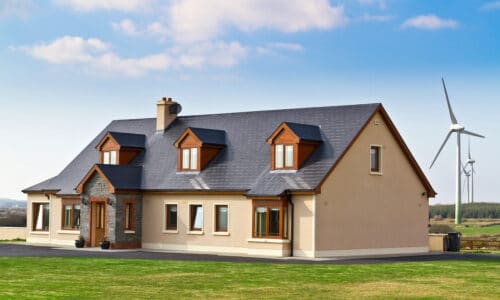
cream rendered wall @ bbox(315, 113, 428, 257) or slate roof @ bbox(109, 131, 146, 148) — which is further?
slate roof @ bbox(109, 131, 146, 148)

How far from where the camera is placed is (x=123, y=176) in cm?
4912

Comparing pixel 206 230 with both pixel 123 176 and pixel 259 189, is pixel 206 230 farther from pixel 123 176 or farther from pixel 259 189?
pixel 123 176

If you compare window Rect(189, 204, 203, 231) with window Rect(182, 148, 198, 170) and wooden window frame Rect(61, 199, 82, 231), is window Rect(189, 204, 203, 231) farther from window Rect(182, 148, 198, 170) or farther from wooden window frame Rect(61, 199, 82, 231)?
wooden window frame Rect(61, 199, 82, 231)

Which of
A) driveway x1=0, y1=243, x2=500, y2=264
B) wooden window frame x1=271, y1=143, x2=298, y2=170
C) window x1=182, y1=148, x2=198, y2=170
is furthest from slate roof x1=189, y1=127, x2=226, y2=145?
driveway x1=0, y1=243, x2=500, y2=264

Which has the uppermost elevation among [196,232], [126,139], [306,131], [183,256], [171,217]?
[126,139]

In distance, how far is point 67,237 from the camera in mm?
51781

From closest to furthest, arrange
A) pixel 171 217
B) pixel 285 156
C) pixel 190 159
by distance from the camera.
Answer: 1. pixel 285 156
2. pixel 171 217
3. pixel 190 159

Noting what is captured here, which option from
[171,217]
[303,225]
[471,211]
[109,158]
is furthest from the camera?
[471,211]

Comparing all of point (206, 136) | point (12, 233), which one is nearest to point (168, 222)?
point (206, 136)

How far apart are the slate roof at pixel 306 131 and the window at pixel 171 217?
8.27m

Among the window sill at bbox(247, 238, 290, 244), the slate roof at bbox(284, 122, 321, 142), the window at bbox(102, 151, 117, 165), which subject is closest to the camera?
the window sill at bbox(247, 238, 290, 244)

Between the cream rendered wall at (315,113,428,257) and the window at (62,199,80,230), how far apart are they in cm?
1644

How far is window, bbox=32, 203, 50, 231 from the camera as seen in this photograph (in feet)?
179

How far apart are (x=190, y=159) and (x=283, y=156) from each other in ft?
21.7
